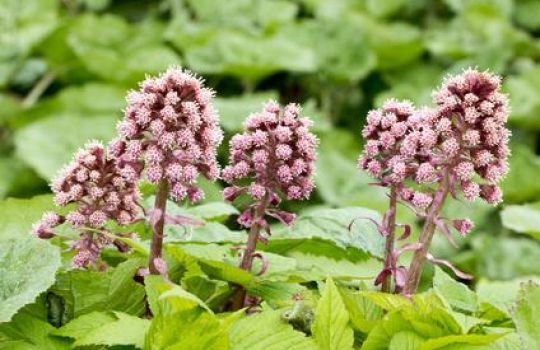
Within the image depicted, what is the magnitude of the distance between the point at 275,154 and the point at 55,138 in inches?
143

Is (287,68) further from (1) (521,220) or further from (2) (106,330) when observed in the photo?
(2) (106,330)

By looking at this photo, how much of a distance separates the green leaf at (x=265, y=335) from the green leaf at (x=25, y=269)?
1.08 ft

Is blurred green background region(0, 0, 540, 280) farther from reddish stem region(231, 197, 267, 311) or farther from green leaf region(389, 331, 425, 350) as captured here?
green leaf region(389, 331, 425, 350)

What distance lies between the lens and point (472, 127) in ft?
5.84

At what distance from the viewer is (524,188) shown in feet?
17.7

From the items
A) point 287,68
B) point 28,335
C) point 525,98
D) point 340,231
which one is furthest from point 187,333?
point 525,98

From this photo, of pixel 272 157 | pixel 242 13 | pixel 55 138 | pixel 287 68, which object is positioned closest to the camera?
pixel 272 157

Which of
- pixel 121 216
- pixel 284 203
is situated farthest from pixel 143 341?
pixel 284 203

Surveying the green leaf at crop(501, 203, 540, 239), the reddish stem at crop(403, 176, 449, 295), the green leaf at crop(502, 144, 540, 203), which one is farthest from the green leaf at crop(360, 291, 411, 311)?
the green leaf at crop(502, 144, 540, 203)

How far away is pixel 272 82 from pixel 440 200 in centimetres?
466

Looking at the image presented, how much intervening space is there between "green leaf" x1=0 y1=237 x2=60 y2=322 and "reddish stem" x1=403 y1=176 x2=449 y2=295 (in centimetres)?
62

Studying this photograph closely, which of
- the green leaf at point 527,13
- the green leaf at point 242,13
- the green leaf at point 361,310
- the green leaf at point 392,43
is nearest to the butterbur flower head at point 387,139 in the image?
the green leaf at point 361,310

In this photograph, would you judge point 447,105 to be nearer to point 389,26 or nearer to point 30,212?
point 30,212

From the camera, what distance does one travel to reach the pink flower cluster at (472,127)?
5.79 feet
